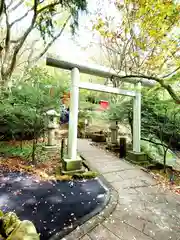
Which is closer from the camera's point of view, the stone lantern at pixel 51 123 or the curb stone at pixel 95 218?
the curb stone at pixel 95 218

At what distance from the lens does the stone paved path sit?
8.38ft

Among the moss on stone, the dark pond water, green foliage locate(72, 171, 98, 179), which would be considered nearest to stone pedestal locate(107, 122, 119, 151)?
green foliage locate(72, 171, 98, 179)

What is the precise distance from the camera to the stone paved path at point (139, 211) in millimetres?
2555

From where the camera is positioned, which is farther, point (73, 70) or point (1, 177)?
point (73, 70)

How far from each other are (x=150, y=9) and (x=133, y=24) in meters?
1.24

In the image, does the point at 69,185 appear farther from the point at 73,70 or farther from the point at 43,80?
the point at 43,80

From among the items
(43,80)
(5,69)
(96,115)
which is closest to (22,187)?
(43,80)

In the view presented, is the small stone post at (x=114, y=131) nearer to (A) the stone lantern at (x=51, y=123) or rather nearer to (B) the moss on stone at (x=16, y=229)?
(A) the stone lantern at (x=51, y=123)

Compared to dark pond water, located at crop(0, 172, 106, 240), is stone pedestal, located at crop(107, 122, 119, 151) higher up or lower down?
higher up

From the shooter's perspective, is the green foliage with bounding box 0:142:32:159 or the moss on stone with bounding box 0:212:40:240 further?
the green foliage with bounding box 0:142:32:159

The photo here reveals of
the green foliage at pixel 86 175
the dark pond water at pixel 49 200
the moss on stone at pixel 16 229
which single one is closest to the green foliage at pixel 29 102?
the dark pond water at pixel 49 200

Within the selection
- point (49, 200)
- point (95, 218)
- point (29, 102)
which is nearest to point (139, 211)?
point (95, 218)

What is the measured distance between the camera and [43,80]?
20.8 feet

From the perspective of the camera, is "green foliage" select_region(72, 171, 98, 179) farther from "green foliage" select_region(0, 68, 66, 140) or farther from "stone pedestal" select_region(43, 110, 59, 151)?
"stone pedestal" select_region(43, 110, 59, 151)
